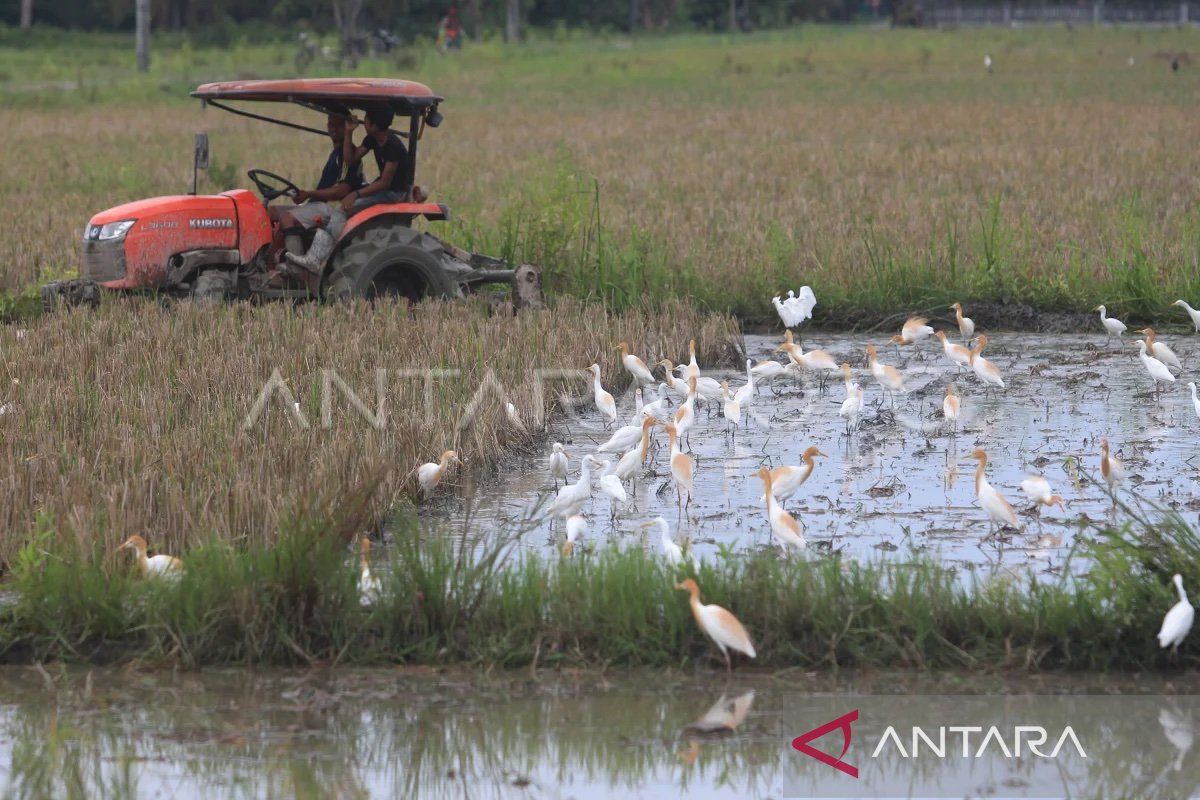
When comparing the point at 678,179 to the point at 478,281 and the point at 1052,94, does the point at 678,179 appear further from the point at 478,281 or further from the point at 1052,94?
the point at 1052,94

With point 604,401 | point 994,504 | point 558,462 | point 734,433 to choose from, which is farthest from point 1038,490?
point 604,401

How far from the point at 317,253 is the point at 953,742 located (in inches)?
287

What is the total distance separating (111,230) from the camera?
442 inches

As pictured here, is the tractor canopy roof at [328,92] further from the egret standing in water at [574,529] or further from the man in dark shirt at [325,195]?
the egret standing in water at [574,529]

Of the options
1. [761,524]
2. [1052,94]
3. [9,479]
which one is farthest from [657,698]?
[1052,94]

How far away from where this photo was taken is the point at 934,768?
15.9 ft

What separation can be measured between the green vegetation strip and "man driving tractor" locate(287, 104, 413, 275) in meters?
5.61

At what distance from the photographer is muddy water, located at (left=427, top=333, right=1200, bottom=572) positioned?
721 centimetres

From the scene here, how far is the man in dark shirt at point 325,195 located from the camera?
11.4 meters

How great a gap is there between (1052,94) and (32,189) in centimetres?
2608

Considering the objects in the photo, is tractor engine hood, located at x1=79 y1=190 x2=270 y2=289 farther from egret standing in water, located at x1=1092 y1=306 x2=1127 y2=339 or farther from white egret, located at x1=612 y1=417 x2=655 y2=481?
egret standing in water, located at x1=1092 y1=306 x2=1127 y2=339

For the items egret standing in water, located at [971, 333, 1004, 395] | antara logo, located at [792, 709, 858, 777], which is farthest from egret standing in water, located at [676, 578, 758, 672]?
egret standing in water, located at [971, 333, 1004, 395]

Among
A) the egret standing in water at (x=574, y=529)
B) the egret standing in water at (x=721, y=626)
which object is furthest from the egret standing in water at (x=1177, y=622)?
the egret standing in water at (x=574, y=529)

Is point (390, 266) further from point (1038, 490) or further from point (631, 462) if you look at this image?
point (1038, 490)
